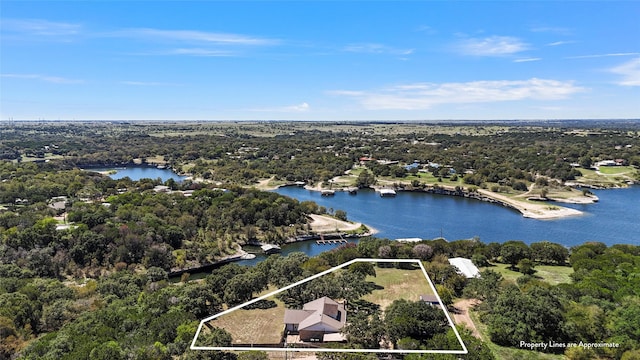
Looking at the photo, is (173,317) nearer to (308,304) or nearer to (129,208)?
(308,304)

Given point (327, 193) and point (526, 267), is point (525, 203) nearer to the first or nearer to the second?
point (327, 193)

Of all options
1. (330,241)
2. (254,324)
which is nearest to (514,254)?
(330,241)

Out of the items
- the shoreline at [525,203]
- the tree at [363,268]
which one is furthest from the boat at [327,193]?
the tree at [363,268]

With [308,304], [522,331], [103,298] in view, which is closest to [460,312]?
[522,331]

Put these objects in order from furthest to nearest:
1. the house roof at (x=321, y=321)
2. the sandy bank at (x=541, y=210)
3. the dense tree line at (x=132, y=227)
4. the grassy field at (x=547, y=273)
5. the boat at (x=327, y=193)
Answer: the boat at (x=327, y=193) < the sandy bank at (x=541, y=210) < the dense tree line at (x=132, y=227) < the grassy field at (x=547, y=273) < the house roof at (x=321, y=321)

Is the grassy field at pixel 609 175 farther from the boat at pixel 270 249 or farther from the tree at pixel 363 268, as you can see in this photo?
the tree at pixel 363 268
